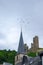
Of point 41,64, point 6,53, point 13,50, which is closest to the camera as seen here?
point 41,64

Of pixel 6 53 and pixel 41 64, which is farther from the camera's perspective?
pixel 6 53

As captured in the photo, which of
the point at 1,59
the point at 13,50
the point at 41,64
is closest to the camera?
the point at 41,64

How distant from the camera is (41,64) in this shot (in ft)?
163

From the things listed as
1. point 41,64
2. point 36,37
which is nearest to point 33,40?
point 36,37

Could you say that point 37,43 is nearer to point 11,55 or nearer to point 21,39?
point 21,39

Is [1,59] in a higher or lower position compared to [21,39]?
lower

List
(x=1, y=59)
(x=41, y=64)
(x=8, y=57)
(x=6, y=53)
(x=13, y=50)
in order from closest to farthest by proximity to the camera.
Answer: (x=41, y=64) → (x=1, y=59) → (x=8, y=57) → (x=6, y=53) → (x=13, y=50)

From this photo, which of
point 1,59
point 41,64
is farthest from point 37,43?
point 41,64

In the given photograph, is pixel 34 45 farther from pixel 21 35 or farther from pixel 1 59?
pixel 1 59

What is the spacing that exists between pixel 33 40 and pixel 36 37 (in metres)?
2.18

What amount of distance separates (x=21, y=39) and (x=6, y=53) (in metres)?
9.25

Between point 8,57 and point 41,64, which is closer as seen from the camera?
point 41,64

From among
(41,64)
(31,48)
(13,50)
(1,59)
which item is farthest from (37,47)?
(41,64)

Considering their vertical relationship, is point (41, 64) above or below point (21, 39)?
below
